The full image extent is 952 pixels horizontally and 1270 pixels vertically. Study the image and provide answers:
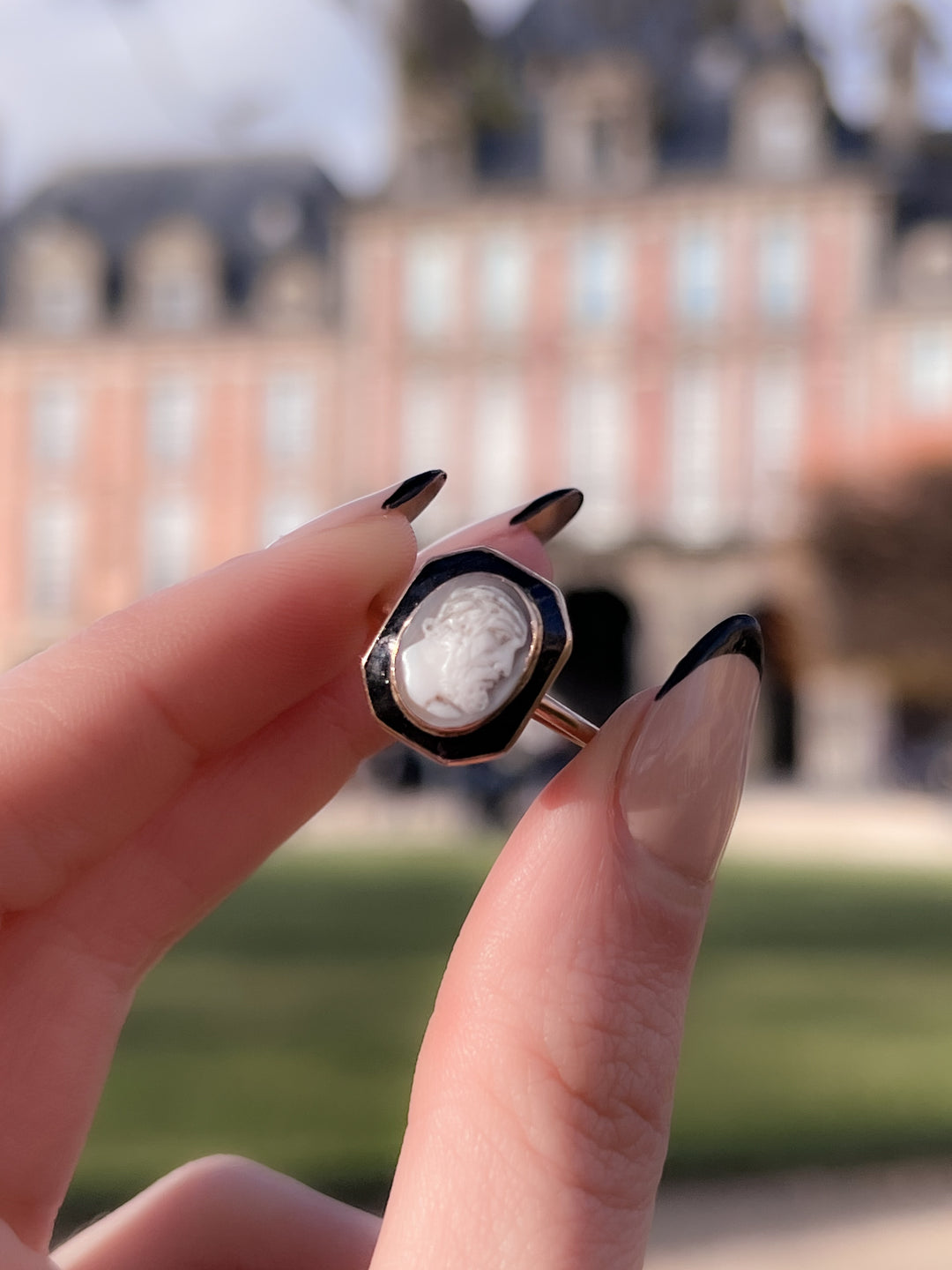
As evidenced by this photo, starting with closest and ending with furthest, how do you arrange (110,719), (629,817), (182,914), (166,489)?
(629,817), (110,719), (182,914), (166,489)

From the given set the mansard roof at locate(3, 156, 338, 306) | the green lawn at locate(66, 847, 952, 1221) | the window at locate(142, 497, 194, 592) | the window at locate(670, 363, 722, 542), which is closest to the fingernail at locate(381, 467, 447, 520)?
the green lawn at locate(66, 847, 952, 1221)

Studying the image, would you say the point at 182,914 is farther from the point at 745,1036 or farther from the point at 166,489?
the point at 166,489

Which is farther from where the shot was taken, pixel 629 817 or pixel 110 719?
pixel 110 719

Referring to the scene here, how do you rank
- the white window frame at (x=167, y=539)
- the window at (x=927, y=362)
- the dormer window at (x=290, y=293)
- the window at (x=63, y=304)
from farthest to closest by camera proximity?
the window at (x=63, y=304), the white window frame at (x=167, y=539), the dormer window at (x=290, y=293), the window at (x=927, y=362)

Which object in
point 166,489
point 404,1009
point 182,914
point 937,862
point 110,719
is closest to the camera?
point 110,719

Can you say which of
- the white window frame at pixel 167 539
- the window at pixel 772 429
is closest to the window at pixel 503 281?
the window at pixel 772 429

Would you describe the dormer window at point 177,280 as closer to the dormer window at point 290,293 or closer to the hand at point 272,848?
the dormer window at point 290,293

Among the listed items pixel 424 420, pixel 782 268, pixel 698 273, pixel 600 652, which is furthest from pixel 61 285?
pixel 782 268

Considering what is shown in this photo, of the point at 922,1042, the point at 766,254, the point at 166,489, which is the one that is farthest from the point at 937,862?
the point at 166,489
